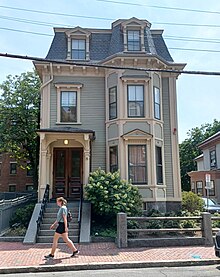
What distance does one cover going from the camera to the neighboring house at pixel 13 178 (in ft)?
139

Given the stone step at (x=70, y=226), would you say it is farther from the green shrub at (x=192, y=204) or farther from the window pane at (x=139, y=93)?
the window pane at (x=139, y=93)

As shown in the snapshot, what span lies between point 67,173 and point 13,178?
2823cm

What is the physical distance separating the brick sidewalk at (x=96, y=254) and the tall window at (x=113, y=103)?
736cm

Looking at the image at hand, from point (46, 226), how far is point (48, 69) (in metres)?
8.38

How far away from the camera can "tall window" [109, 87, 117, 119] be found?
54.3 ft

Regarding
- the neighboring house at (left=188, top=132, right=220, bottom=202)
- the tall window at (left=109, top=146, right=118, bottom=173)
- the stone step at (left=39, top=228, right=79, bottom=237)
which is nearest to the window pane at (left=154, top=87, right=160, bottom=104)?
the tall window at (left=109, top=146, right=118, bottom=173)

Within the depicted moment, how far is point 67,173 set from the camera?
16750 mm

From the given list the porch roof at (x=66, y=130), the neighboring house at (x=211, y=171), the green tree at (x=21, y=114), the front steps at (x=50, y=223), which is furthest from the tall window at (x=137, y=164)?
the neighboring house at (x=211, y=171)

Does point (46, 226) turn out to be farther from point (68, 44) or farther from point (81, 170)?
point (68, 44)

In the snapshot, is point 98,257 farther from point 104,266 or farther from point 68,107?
point 68,107

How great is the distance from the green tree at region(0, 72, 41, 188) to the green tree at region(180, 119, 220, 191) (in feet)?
96.6

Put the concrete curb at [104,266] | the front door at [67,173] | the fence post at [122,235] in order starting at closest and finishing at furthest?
the concrete curb at [104,266] < the fence post at [122,235] < the front door at [67,173]

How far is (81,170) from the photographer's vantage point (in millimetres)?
16844

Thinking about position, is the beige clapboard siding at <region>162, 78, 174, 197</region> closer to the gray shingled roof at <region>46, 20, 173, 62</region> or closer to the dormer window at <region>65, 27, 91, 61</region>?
the gray shingled roof at <region>46, 20, 173, 62</region>
